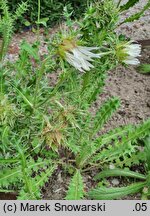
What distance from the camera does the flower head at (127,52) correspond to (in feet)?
7.19

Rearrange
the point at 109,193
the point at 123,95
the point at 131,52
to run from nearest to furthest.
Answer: the point at 131,52 → the point at 109,193 → the point at 123,95

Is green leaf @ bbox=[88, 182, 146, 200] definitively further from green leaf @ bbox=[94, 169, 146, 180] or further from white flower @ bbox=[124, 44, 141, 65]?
white flower @ bbox=[124, 44, 141, 65]

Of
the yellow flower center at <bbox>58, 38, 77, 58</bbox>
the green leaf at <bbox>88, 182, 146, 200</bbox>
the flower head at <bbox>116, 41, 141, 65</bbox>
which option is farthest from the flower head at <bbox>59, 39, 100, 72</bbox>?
the green leaf at <bbox>88, 182, 146, 200</bbox>

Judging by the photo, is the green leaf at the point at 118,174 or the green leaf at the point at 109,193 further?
the green leaf at the point at 118,174

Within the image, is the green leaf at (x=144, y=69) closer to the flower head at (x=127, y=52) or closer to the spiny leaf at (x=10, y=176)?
the flower head at (x=127, y=52)

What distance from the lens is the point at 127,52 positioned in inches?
86.5

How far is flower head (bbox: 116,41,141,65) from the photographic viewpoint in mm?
2191

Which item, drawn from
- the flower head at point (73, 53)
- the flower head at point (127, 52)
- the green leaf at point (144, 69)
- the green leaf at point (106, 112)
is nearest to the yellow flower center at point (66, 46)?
the flower head at point (73, 53)

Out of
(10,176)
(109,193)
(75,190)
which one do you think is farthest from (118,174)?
(10,176)

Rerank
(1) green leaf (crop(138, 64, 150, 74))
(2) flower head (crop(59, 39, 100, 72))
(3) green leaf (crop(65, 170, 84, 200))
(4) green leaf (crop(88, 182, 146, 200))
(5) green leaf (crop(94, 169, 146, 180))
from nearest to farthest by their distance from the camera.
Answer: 1. (2) flower head (crop(59, 39, 100, 72))
2. (3) green leaf (crop(65, 170, 84, 200))
3. (4) green leaf (crop(88, 182, 146, 200))
4. (5) green leaf (crop(94, 169, 146, 180))
5. (1) green leaf (crop(138, 64, 150, 74))

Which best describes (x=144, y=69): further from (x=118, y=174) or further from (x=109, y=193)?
(x=109, y=193)

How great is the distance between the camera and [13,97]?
2574 mm

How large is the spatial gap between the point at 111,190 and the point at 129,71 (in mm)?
1232

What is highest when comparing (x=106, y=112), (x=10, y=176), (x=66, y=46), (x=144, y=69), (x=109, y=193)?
(x=66, y=46)
